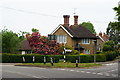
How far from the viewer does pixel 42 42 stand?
177 feet

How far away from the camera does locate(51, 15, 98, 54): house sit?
183 ft

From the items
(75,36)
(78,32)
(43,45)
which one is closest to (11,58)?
(43,45)

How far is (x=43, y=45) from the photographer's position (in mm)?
51844

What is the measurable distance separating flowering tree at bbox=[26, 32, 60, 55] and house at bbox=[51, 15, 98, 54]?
3.52 m

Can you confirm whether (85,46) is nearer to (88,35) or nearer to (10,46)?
(88,35)

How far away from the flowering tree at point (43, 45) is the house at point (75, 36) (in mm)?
3520

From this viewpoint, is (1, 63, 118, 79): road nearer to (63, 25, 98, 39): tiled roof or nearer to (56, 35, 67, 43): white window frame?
(63, 25, 98, 39): tiled roof

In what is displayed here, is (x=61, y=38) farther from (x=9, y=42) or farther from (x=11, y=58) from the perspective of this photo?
(x=11, y=58)

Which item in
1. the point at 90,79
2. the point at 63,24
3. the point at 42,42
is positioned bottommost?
the point at 90,79

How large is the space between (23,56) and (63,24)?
1970 cm

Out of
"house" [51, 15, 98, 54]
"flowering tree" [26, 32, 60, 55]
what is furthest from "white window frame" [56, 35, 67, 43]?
"flowering tree" [26, 32, 60, 55]

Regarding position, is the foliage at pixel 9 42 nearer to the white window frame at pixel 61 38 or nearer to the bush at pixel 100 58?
the white window frame at pixel 61 38

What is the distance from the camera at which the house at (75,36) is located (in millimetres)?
55659

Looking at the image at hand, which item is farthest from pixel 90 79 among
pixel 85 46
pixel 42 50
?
pixel 85 46
